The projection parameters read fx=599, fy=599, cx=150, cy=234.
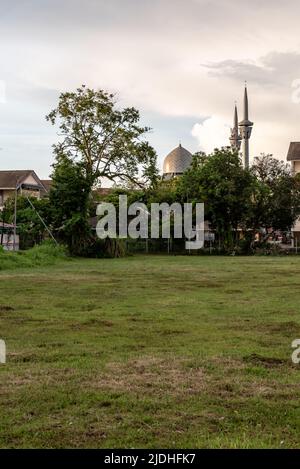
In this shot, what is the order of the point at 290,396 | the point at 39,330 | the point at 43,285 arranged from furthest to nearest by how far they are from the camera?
the point at 43,285, the point at 39,330, the point at 290,396

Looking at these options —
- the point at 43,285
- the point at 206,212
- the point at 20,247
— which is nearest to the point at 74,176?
the point at 20,247

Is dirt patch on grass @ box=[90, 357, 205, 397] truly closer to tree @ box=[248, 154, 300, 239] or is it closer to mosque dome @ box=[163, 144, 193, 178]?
tree @ box=[248, 154, 300, 239]

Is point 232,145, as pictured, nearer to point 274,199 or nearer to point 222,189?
point 274,199

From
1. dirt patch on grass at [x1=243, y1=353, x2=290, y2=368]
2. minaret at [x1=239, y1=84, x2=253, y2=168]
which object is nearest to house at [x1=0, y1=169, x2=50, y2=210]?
minaret at [x1=239, y1=84, x2=253, y2=168]

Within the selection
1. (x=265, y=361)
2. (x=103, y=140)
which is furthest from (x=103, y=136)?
(x=265, y=361)

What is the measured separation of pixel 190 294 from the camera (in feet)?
44.7

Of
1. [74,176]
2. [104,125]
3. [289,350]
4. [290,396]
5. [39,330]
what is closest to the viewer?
[290,396]

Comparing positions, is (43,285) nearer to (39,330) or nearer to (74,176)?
(39,330)

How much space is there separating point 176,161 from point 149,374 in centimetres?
7229

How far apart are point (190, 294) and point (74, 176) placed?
20900mm

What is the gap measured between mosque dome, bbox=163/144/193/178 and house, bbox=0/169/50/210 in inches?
967

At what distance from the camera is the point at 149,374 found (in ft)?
19.9

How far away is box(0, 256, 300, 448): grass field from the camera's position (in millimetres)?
4449

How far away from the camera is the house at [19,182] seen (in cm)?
5331
